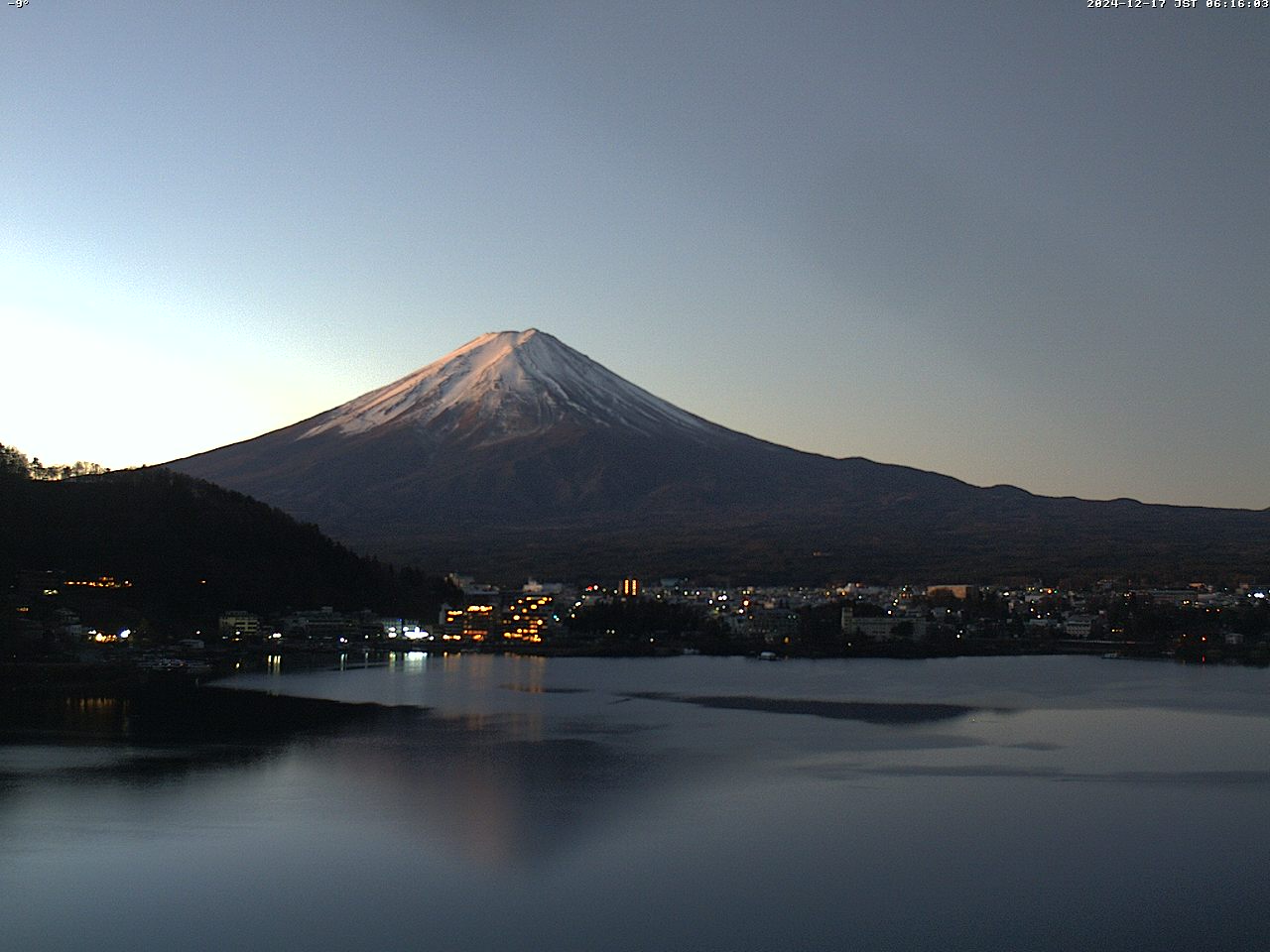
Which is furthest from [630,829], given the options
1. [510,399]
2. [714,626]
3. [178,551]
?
[510,399]

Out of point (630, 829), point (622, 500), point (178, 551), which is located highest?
point (622, 500)

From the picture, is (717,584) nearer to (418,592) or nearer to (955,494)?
(418,592)

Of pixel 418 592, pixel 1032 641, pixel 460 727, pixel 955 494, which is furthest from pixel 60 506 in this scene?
pixel 955 494

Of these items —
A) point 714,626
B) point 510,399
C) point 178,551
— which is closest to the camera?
point 178,551

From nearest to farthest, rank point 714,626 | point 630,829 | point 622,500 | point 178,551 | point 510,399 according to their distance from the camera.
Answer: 1. point 630,829
2. point 178,551
3. point 714,626
4. point 622,500
5. point 510,399

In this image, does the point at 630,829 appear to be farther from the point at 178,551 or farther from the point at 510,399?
the point at 510,399

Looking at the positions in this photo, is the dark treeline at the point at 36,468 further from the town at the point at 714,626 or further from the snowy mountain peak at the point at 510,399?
the snowy mountain peak at the point at 510,399

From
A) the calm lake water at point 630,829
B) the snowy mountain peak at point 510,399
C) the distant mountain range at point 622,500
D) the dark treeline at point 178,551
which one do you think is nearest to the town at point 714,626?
the dark treeline at point 178,551

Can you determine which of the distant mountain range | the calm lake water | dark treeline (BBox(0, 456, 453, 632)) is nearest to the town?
dark treeline (BBox(0, 456, 453, 632))
